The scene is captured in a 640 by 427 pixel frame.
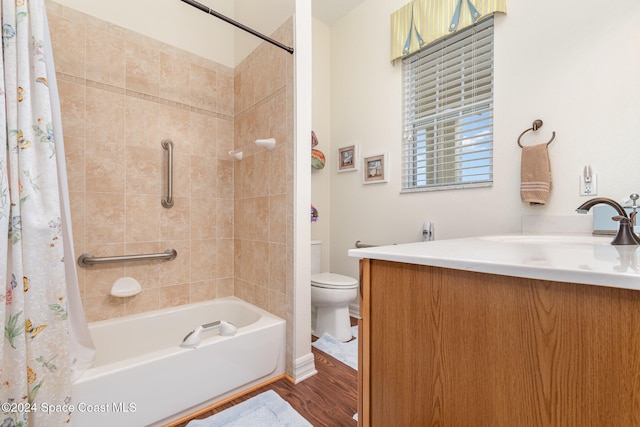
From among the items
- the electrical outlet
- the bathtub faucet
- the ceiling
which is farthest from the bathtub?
the ceiling

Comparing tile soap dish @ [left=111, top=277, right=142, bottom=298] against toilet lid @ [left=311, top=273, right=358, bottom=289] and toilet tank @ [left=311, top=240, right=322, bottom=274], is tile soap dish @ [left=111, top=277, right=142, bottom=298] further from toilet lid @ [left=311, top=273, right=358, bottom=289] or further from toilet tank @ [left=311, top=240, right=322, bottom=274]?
toilet tank @ [left=311, top=240, right=322, bottom=274]

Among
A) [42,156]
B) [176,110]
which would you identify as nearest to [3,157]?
[42,156]

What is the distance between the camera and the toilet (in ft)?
6.47

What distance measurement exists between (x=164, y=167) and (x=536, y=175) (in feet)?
7.40

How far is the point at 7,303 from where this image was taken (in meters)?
0.93

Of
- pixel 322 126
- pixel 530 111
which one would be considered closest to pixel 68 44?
pixel 322 126

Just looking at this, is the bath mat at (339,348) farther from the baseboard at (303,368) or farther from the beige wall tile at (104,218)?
the beige wall tile at (104,218)

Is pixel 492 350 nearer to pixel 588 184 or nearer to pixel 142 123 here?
pixel 588 184

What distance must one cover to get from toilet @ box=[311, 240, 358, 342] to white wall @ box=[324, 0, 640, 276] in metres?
0.52

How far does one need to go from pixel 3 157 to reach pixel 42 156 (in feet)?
0.34

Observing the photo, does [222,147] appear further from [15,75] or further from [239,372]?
[239,372]

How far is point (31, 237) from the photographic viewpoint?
0.98 m

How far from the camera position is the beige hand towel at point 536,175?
1519 millimetres

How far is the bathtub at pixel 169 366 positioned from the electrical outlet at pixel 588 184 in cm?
178
